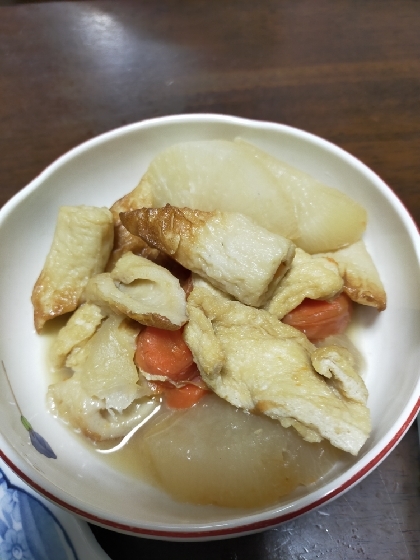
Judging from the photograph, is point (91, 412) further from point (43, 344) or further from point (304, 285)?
point (304, 285)

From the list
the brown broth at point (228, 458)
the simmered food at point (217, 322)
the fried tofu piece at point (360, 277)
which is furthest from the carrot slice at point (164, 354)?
the fried tofu piece at point (360, 277)

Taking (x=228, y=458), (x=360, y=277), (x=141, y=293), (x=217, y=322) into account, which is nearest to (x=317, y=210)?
(x=360, y=277)

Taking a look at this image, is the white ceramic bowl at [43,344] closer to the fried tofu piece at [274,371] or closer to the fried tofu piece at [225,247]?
the fried tofu piece at [274,371]

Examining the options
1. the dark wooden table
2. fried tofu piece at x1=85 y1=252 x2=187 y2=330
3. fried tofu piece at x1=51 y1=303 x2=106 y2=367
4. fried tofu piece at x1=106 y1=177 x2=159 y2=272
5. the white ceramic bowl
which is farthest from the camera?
the dark wooden table

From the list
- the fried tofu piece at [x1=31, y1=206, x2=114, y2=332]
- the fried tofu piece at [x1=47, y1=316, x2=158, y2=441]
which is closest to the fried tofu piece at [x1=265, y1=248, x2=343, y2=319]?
the fried tofu piece at [x1=47, y1=316, x2=158, y2=441]

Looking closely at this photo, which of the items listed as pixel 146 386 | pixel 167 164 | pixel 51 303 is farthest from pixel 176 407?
pixel 167 164

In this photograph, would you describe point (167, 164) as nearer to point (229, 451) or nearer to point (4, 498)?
point (229, 451)

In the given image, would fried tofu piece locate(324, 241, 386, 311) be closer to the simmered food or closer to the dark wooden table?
the simmered food
